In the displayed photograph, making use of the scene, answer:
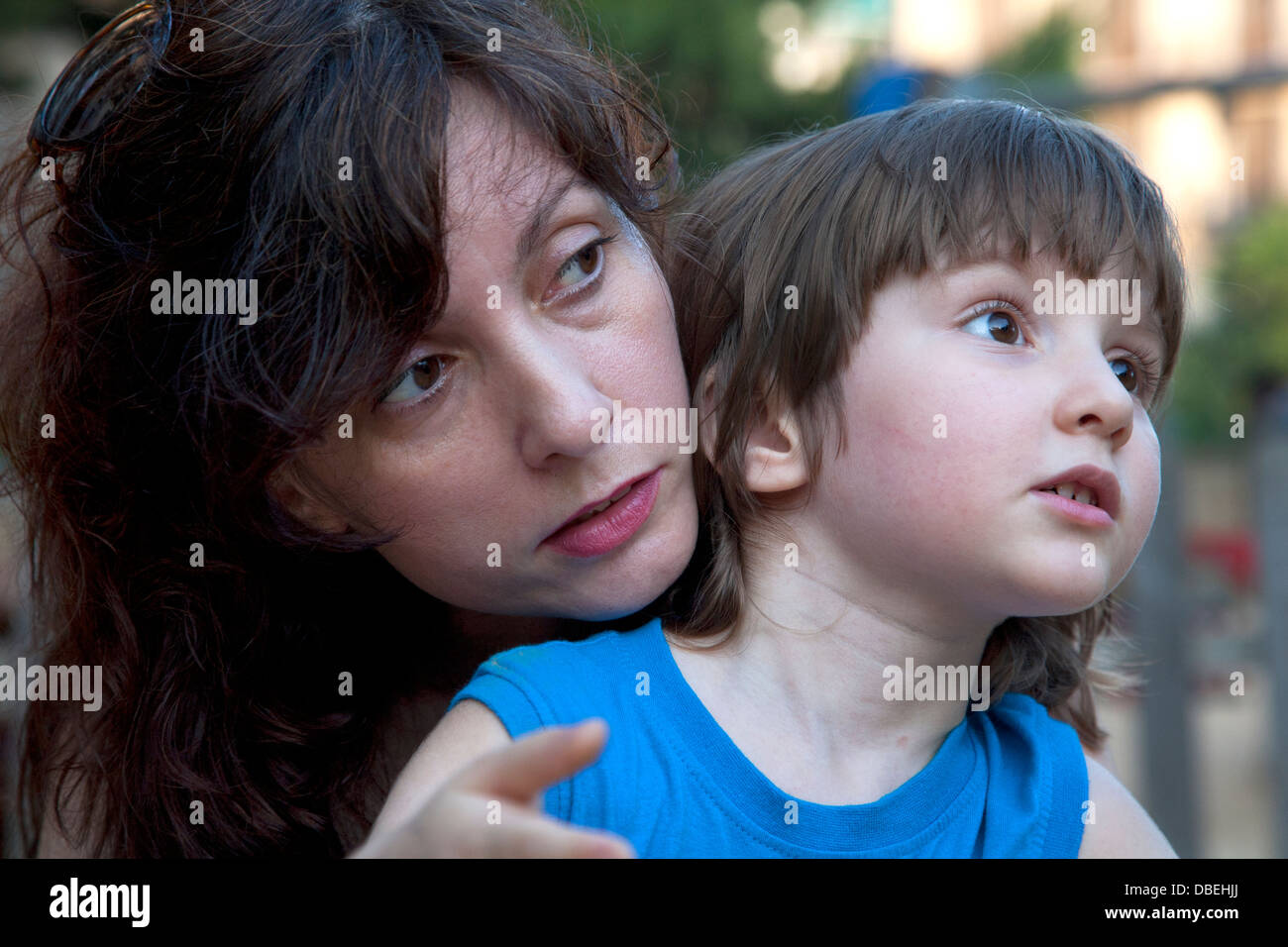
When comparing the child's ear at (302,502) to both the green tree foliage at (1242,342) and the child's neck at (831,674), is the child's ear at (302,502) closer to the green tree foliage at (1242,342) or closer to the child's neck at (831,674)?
the child's neck at (831,674)

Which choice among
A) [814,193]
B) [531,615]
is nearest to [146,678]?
[531,615]

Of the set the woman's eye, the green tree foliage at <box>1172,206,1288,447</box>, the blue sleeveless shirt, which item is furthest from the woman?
the green tree foliage at <box>1172,206,1288,447</box>

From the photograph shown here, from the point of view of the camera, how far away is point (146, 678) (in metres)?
1.65

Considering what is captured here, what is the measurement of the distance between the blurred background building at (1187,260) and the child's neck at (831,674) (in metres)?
0.64

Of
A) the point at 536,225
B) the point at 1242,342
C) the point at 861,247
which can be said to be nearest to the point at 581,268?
the point at 536,225

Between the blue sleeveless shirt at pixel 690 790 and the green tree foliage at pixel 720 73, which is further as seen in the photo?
the green tree foliage at pixel 720 73

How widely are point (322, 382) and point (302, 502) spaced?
0.23m

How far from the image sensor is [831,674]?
4.72 feet

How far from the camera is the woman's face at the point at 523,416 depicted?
1338mm

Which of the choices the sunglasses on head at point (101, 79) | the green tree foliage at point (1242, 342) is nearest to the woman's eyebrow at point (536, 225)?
the sunglasses on head at point (101, 79)
